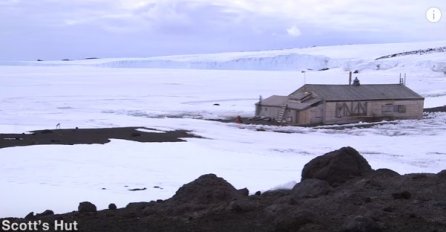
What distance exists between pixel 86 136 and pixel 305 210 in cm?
1698

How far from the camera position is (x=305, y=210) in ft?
19.5

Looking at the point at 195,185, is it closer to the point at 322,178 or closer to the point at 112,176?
the point at 322,178

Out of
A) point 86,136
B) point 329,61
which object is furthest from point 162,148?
point 329,61

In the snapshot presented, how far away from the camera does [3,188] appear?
11.6 metres

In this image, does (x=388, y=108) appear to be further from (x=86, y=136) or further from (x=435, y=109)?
(x=86, y=136)

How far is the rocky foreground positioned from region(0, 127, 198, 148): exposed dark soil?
1234 cm

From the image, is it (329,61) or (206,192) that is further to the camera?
(329,61)

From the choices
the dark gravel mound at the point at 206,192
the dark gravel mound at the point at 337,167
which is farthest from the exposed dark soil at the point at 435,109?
the dark gravel mound at the point at 206,192

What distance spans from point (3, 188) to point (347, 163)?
698 cm

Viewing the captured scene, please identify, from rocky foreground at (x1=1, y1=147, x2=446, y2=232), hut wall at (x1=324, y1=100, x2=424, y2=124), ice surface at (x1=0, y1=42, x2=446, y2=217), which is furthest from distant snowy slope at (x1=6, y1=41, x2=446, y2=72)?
rocky foreground at (x1=1, y1=147, x2=446, y2=232)

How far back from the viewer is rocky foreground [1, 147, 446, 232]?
5824mm

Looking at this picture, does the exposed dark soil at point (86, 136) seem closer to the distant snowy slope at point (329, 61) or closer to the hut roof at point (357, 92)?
the hut roof at point (357, 92)

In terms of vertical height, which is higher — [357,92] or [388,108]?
[357,92]

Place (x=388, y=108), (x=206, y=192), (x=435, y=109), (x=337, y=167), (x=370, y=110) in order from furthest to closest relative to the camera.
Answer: (x=435, y=109)
(x=388, y=108)
(x=370, y=110)
(x=337, y=167)
(x=206, y=192)
